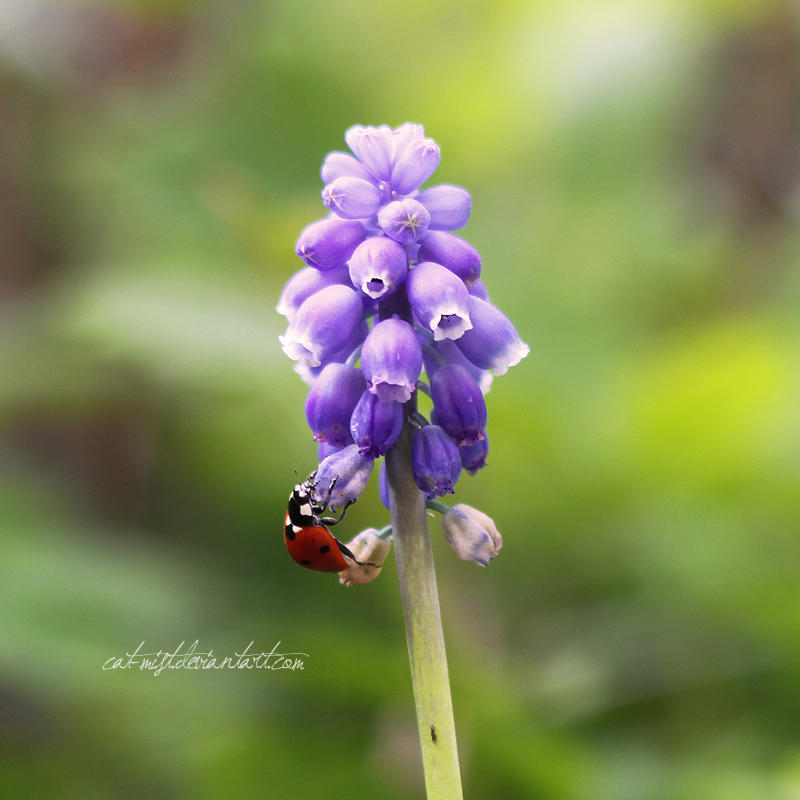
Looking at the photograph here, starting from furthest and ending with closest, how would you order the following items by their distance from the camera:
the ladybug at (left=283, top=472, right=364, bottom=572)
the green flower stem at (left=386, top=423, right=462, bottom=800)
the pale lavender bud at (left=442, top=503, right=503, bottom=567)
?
the ladybug at (left=283, top=472, right=364, bottom=572) → the pale lavender bud at (left=442, top=503, right=503, bottom=567) → the green flower stem at (left=386, top=423, right=462, bottom=800)

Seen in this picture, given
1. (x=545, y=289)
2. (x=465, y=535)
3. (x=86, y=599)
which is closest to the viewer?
(x=465, y=535)

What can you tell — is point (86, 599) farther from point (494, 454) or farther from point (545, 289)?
point (545, 289)

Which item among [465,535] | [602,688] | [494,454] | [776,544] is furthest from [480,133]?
[465,535]

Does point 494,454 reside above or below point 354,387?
above

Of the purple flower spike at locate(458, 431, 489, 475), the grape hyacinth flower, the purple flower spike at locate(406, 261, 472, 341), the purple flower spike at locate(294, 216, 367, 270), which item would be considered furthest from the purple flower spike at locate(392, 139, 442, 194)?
the purple flower spike at locate(458, 431, 489, 475)

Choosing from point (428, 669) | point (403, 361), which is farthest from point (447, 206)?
point (428, 669)

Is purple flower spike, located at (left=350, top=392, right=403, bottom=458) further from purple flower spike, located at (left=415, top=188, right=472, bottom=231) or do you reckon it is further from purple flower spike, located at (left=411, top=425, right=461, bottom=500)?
purple flower spike, located at (left=415, top=188, right=472, bottom=231)
